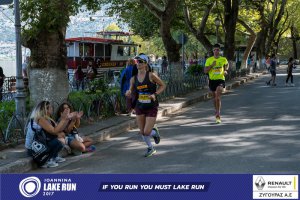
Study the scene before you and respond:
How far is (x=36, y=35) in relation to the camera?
1005 centimetres

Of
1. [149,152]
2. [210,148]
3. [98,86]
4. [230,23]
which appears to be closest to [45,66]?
[149,152]

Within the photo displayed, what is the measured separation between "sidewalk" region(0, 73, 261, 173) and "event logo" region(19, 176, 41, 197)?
1938 millimetres

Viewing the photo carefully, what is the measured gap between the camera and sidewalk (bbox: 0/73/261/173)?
24.2 feet

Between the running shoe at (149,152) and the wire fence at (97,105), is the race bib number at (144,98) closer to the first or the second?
the running shoe at (149,152)

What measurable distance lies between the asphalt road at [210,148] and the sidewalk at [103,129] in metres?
0.20

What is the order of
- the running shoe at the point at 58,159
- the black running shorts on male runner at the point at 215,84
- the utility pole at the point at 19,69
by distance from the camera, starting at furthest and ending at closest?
the black running shorts on male runner at the point at 215,84 < the utility pole at the point at 19,69 < the running shoe at the point at 58,159

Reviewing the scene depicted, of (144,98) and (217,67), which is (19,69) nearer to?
(144,98)

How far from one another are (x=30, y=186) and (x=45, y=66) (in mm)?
5360

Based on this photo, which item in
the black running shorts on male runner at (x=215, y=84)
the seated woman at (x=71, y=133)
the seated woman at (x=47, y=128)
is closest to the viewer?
the seated woman at (x=47, y=128)

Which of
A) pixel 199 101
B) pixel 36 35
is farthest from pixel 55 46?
pixel 199 101

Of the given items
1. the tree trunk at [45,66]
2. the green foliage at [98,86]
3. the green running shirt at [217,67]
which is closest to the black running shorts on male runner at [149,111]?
the tree trunk at [45,66]

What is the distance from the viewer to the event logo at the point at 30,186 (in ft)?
16.7

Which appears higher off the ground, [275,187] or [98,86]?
[98,86]

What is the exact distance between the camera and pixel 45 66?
→ 400 inches
